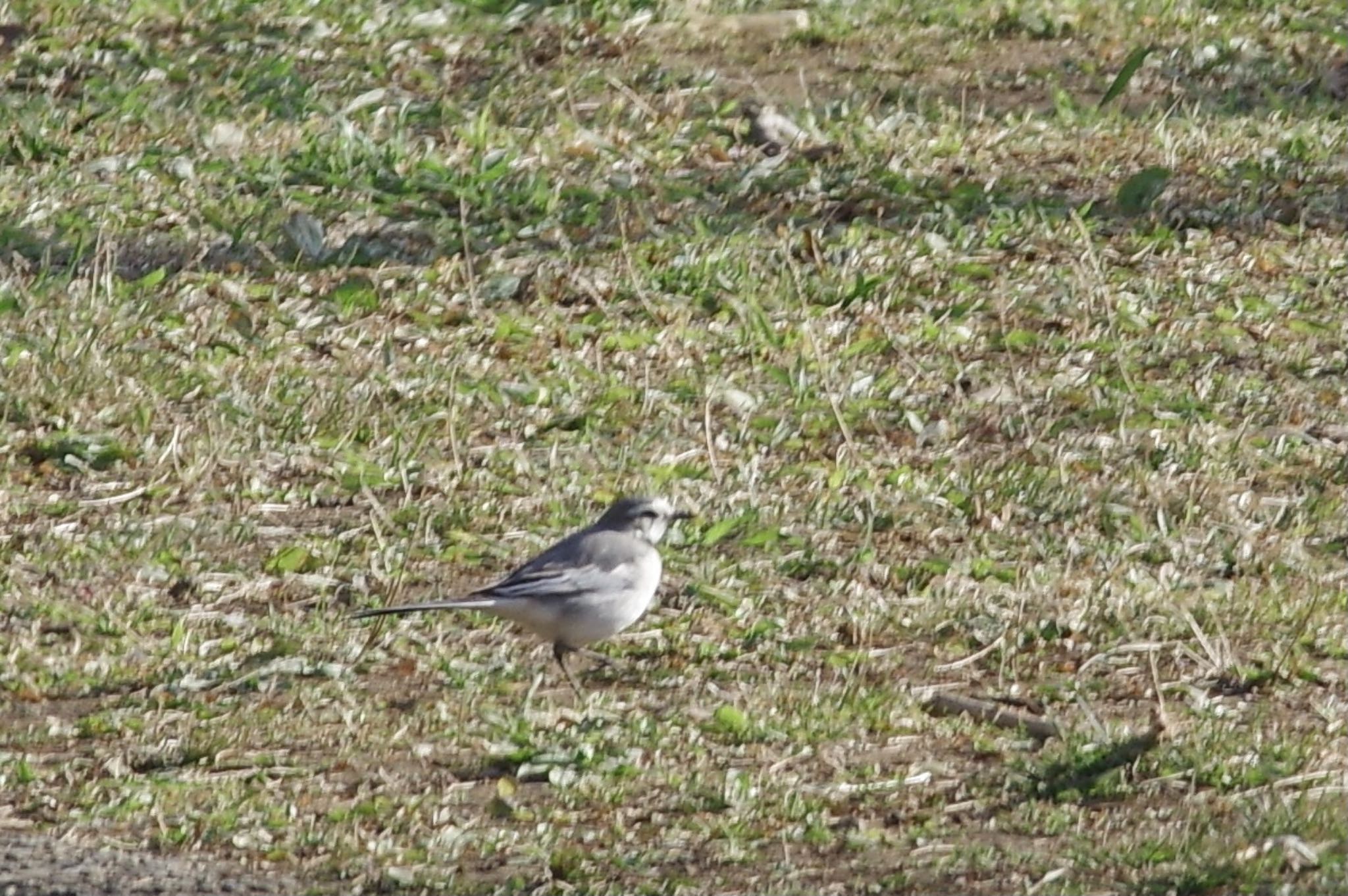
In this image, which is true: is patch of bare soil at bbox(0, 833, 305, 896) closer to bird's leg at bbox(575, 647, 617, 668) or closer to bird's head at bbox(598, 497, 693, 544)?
bird's leg at bbox(575, 647, 617, 668)

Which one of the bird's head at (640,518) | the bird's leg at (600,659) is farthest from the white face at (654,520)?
the bird's leg at (600,659)

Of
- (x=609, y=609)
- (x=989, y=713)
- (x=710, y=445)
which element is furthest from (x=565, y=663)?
(x=710, y=445)

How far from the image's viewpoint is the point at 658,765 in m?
5.75

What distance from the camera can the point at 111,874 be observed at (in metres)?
5.08

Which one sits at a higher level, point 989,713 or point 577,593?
point 577,593

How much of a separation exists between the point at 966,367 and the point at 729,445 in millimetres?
1061

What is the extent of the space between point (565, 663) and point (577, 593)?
31 cm

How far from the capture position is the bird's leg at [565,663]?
6.27m

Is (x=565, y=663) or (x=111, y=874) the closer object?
(x=111, y=874)

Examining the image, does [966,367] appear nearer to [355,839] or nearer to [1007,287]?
[1007,287]

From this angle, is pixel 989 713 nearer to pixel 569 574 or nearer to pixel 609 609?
pixel 609 609

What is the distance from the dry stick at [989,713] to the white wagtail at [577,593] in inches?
32.9

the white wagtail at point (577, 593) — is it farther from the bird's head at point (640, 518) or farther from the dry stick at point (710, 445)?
the dry stick at point (710, 445)

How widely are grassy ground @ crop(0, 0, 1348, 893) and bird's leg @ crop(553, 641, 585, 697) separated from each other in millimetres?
86
